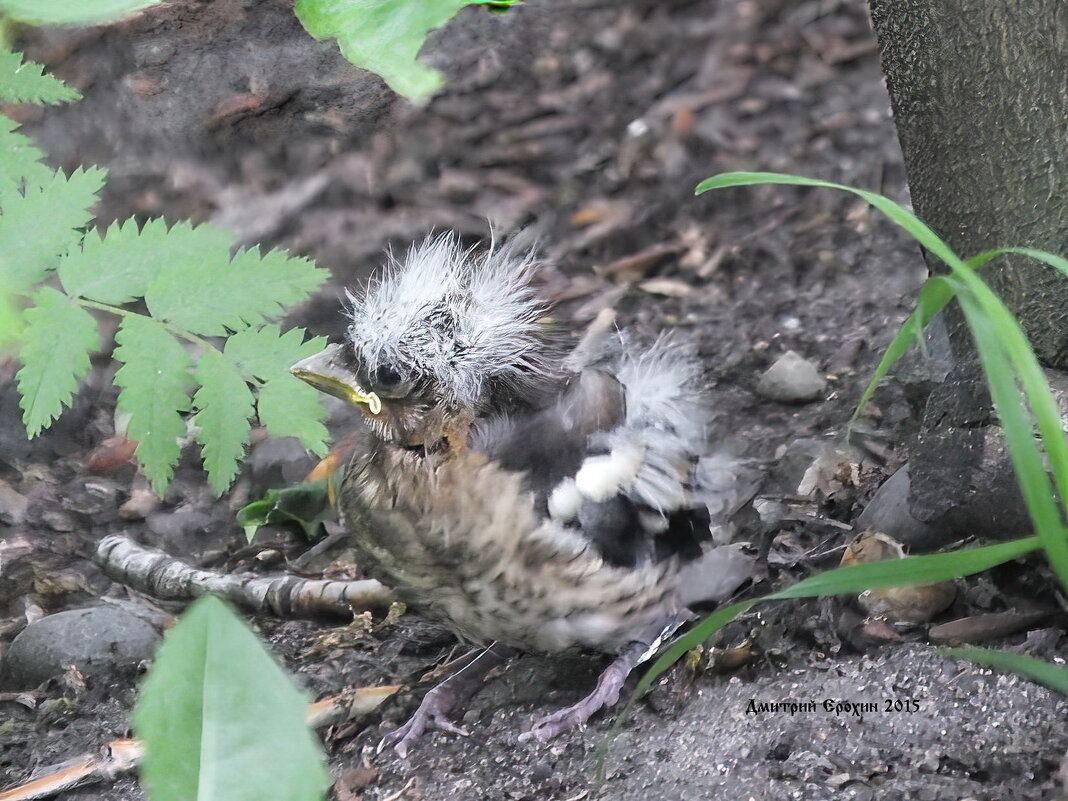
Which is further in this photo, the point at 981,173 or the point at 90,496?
the point at 90,496

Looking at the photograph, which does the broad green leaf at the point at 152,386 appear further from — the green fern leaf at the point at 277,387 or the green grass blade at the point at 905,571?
the green grass blade at the point at 905,571

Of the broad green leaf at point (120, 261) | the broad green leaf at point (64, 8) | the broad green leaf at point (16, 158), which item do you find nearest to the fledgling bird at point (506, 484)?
the broad green leaf at point (120, 261)

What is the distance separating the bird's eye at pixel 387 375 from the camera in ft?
8.16

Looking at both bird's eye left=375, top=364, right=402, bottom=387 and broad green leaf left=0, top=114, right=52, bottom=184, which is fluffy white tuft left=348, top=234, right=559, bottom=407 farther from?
broad green leaf left=0, top=114, right=52, bottom=184

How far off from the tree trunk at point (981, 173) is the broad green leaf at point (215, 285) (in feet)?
4.26

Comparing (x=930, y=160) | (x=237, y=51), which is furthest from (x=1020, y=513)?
(x=237, y=51)

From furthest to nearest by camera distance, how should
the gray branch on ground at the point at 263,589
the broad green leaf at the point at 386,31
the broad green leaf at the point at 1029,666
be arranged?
the gray branch on ground at the point at 263,589 → the broad green leaf at the point at 386,31 → the broad green leaf at the point at 1029,666

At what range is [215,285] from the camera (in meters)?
2.17

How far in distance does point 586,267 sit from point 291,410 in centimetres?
195

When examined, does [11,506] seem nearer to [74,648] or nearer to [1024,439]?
[74,648]

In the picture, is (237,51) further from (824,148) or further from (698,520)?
(698,520)

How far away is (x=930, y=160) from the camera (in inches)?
90.2

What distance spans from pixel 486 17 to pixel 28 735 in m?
3.43

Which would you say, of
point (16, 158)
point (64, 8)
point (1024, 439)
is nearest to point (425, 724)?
point (16, 158)
